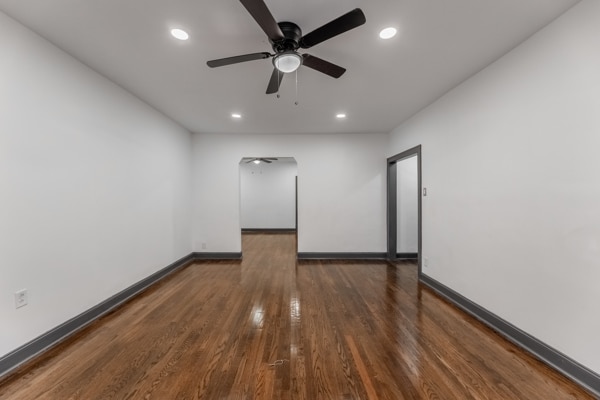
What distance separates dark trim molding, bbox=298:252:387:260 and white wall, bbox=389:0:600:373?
79.0 inches

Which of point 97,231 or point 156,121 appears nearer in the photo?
point 97,231

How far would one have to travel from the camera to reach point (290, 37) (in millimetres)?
1899

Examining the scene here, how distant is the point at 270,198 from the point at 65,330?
7.18m

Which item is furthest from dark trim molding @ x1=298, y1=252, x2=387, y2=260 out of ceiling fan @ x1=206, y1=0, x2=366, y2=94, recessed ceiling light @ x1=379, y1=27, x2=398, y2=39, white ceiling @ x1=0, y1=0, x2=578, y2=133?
recessed ceiling light @ x1=379, y1=27, x2=398, y2=39

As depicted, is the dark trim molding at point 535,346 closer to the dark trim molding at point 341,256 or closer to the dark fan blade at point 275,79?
the dark trim molding at point 341,256

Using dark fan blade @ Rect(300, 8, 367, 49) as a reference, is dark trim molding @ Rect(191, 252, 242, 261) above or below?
below

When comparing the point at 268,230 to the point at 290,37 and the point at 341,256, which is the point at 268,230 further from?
the point at 290,37

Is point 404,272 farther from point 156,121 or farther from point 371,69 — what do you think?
point 156,121

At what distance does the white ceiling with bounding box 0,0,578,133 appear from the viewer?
177 centimetres

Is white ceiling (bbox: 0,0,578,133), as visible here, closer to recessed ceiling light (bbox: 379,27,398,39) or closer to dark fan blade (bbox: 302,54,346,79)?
recessed ceiling light (bbox: 379,27,398,39)

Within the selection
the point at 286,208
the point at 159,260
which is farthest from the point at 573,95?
the point at 286,208

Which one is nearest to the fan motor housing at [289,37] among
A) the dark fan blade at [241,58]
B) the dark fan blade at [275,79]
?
the dark fan blade at [241,58]

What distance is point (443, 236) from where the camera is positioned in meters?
3.29

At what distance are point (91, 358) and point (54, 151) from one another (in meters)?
1.81
